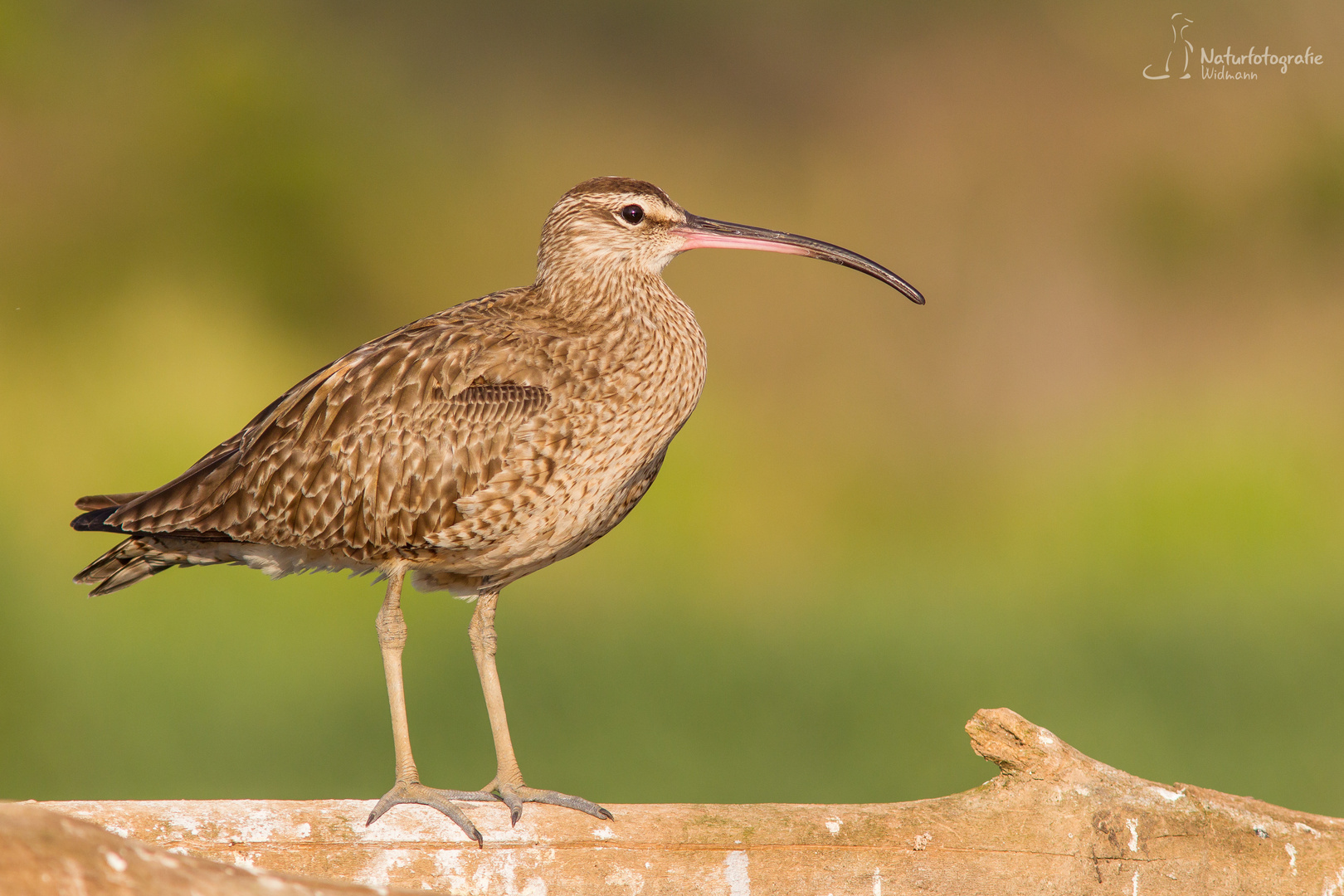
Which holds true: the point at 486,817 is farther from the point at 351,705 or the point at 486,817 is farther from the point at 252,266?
the point at 252,266

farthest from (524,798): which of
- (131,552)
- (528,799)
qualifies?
(131,552)

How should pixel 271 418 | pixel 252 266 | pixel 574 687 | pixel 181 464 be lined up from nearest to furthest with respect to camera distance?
pixel 271 418, pixel 574 687, pixel 181 464, pixel 252 266

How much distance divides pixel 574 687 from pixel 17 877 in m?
8.32

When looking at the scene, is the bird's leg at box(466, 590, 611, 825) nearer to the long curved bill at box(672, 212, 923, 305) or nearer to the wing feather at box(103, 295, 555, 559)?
the wing feather at box(103, 295, 555, 559)

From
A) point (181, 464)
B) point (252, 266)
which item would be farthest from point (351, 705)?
point (252, 266)

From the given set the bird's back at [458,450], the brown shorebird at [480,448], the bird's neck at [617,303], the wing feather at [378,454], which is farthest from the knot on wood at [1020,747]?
the bird's neck at [617,303]

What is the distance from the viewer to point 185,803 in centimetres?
455

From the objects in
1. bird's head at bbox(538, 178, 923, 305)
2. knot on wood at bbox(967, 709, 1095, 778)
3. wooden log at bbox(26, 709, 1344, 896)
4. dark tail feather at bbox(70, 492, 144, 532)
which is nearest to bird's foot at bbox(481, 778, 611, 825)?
wooden log at bbox(26, 709, 1344, 896)

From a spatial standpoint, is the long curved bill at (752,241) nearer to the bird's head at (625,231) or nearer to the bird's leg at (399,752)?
the bird's head at (625,231)

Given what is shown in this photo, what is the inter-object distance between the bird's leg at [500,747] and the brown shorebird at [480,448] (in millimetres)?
13

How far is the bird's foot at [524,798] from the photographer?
193 inches

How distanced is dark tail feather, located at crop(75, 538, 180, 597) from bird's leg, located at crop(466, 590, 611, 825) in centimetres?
132

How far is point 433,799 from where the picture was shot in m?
4.95

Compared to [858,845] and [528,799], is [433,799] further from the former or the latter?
[858,845]
